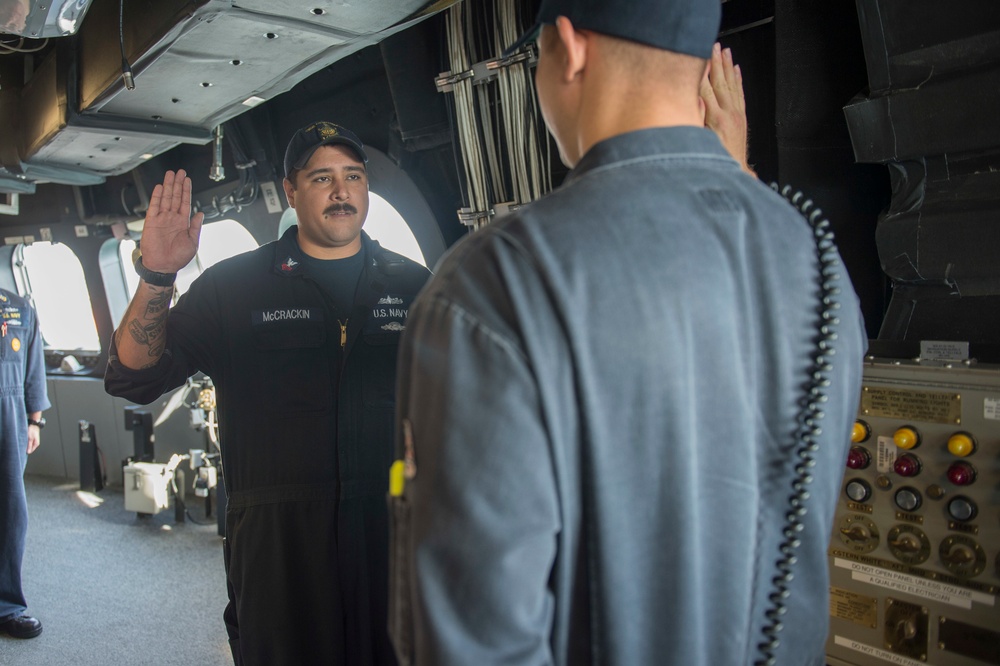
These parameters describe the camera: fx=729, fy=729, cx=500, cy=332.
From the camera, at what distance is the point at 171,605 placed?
13.1 ft

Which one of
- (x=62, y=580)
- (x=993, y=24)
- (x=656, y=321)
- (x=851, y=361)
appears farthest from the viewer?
(x=62, y=580)

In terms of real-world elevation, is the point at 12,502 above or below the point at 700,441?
below

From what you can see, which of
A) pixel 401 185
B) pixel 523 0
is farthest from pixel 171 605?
pixel 523 0

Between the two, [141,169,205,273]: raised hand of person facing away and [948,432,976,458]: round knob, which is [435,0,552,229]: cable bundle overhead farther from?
[948,432,976,458]: round knob

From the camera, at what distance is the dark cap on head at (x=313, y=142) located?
8.22 feet

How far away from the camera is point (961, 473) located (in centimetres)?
157

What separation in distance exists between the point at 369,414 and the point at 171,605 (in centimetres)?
262

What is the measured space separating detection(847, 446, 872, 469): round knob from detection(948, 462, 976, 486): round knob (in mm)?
182

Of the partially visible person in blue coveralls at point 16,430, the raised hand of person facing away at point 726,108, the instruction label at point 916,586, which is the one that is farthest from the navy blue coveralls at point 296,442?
the partially visible person in blue coveralls at point 16,430

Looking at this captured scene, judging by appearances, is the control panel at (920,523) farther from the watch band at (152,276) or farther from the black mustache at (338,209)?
the watch band at (152,276)

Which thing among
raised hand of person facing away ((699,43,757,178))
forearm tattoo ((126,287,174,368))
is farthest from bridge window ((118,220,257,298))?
raised hand of person facing away ((699,43,757,178))

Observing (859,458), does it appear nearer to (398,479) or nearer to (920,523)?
(920,523)

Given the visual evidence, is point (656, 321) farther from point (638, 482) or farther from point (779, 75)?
point (779, 75)

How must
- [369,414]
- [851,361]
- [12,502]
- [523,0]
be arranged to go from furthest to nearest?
[12,502] < [523,0] < [369,414] < [851,361]
